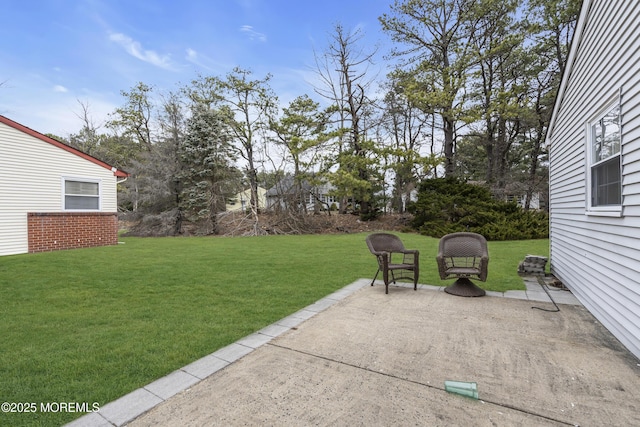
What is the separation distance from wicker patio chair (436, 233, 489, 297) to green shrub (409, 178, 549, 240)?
908 cm

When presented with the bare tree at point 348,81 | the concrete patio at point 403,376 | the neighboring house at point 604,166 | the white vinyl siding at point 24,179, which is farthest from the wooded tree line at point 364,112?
the concrete patio at point 403,376

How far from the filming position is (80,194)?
34.7ft

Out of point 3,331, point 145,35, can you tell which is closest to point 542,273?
point 3,331

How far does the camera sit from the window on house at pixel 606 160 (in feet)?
10.5

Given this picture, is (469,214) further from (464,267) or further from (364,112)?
(464,267)

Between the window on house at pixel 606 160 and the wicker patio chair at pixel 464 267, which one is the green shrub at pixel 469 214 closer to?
the wicker patio chair at pixel 464 267

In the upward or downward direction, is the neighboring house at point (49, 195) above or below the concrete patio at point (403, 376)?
above

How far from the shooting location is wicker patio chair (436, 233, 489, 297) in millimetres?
4336

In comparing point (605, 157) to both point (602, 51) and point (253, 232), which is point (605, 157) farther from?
point (253, 232)

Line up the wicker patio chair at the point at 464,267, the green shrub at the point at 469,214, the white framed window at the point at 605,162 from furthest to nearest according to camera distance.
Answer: the green shrub at the point at 469,214 → the wicker patio chair at the point at 464,267 → the white framed window at the point at 605,162

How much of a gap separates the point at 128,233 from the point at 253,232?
7.68 metres

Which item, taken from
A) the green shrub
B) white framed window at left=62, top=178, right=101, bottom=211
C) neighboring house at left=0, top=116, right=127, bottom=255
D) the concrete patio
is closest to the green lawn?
the concrete patio

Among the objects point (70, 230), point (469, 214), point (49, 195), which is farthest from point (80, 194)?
point (469, 214)

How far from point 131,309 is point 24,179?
8829mm
